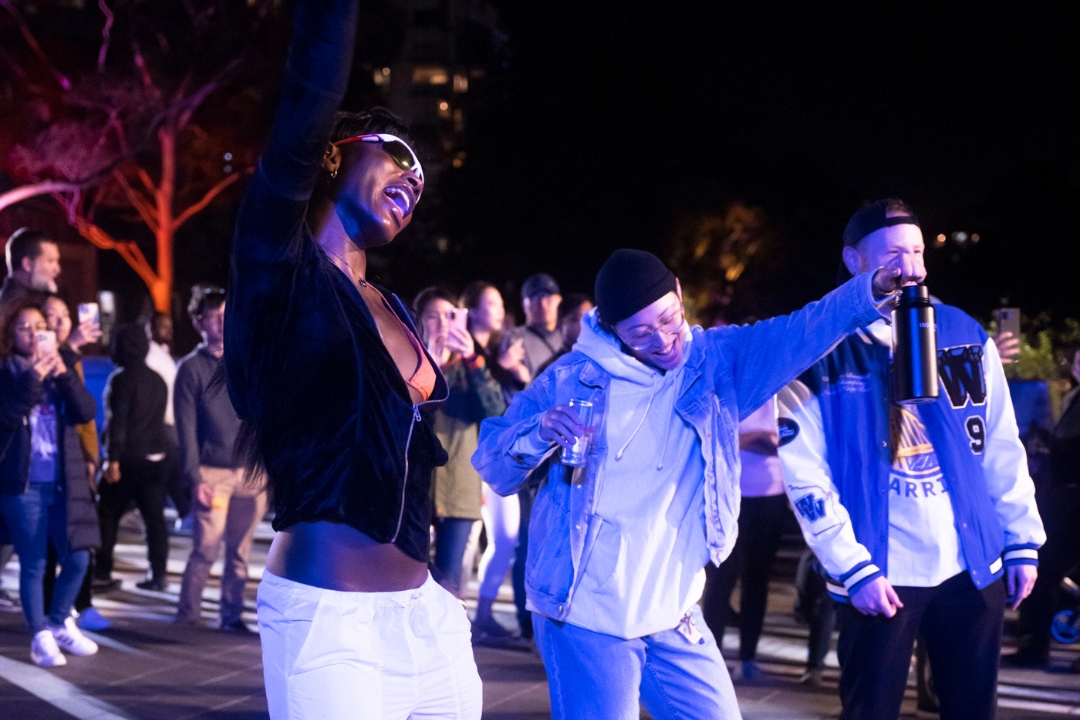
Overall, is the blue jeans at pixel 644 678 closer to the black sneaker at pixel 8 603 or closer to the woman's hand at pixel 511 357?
the woman's hand at pixel 511 357

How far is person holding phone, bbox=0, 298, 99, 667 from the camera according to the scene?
21.3ft

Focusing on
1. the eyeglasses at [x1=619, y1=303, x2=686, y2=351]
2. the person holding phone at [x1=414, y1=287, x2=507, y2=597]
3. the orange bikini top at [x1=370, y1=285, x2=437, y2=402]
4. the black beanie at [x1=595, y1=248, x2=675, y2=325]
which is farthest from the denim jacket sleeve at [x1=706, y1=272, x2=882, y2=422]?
the person holding phone at [x1=414, y1=287, x2=507, y2=597]

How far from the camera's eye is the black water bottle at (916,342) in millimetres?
2977

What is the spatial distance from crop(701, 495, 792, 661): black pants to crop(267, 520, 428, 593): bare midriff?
449cm

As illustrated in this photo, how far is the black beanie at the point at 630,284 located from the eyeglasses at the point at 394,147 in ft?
3.59

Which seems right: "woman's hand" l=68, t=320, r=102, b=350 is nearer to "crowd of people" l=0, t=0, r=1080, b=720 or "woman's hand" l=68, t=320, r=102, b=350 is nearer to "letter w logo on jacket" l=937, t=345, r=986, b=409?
"crowd of people" l=0, t=0, r=1080, b=720

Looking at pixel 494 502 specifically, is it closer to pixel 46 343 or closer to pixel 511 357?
pixel 511 357

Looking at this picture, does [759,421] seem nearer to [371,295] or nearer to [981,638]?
[981,638]

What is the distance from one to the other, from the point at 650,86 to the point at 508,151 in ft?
15.0

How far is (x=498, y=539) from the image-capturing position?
24.3 ft

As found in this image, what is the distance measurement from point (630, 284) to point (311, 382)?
1.44 meters

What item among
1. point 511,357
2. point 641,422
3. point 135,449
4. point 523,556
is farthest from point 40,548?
point 641,422

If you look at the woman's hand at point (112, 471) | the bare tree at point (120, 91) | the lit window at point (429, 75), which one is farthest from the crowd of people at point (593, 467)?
the lit window at point (429, 75)

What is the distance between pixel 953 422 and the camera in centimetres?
359
